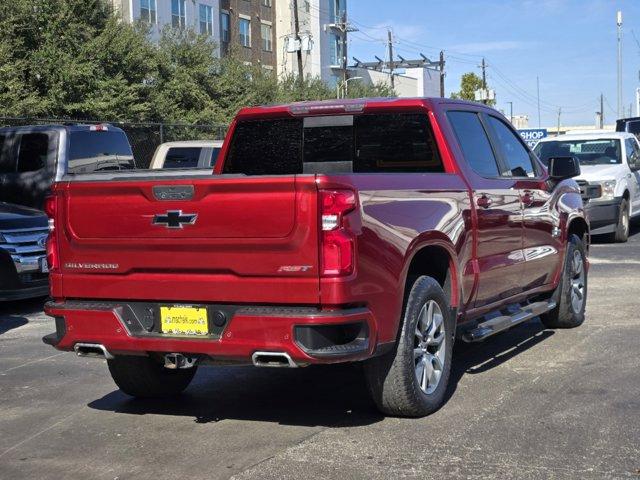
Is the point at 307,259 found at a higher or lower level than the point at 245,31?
lower

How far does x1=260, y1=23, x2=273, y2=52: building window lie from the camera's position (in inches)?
2253

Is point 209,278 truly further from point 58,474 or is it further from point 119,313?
point 58,474

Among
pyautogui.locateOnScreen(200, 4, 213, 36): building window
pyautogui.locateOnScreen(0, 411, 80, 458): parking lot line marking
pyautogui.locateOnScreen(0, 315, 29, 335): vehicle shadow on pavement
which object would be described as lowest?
pyautogui.locateOnScreen(0, 411, 80, 458): parking lot line marking

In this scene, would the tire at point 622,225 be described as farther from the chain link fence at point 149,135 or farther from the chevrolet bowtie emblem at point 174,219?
the chevrolet bowtie emblem at point 174,219

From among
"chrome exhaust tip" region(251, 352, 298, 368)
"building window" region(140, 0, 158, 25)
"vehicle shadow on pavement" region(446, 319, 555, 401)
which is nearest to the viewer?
"chrome exhaust tip" region(251, 352, 298, 368)

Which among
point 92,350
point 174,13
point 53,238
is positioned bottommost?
point 92,350

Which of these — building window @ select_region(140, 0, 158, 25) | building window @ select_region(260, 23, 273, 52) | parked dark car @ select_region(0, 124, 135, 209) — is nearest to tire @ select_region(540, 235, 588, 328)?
parked dark car @ select_region(0, 124, 135, 209)

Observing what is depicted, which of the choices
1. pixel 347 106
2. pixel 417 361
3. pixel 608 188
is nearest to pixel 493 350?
pixel 417 361

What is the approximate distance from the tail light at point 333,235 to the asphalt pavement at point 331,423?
41.4 inches

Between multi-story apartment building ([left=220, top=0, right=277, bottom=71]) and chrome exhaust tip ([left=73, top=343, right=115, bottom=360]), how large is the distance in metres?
45.3

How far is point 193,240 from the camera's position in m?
5.16

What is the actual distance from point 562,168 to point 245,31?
158 feet

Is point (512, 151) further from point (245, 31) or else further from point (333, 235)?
point (245, 31)

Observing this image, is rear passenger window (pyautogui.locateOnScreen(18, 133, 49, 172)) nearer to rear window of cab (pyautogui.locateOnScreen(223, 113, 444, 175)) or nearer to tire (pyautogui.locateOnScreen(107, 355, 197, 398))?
rear window of cab (pyautogui.locateOnScreen(223, 113, 444, 175))
